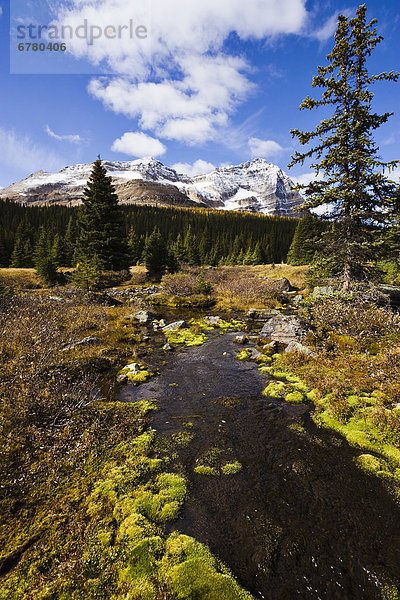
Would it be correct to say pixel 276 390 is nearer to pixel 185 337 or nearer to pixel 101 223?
pixel 185 337

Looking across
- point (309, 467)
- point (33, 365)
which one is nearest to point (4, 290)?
point (33, 365)

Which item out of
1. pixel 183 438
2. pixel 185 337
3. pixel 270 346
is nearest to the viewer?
pixel 183 438

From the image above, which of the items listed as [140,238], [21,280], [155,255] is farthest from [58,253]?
[140,238]

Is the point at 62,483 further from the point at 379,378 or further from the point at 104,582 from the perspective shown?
the point at 379,378

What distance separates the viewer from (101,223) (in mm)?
30562

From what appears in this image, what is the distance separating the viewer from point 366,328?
34.7 ft

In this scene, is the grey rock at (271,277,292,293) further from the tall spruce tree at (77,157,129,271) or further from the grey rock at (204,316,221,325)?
the tall spruce tree at (77,157,129,271)

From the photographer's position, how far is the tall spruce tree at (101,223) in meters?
30.1

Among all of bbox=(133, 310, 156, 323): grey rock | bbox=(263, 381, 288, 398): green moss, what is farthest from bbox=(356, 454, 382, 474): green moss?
bbox=(133, 310, 156, 323): grey rock

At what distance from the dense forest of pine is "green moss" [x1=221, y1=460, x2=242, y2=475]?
3954cm

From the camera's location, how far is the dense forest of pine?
5088 cm

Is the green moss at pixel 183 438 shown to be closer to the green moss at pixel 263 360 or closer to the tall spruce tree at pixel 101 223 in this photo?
the green moss at pixel 263 360

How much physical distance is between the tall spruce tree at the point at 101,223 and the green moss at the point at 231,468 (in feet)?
94.5

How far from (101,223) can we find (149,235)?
84628mm
